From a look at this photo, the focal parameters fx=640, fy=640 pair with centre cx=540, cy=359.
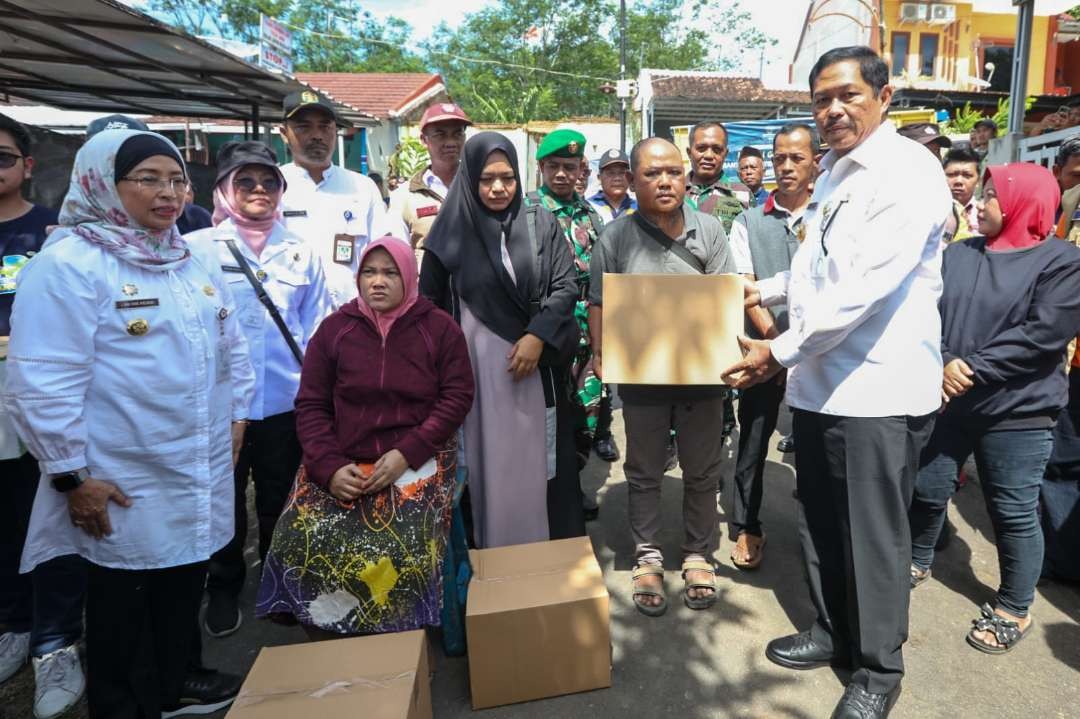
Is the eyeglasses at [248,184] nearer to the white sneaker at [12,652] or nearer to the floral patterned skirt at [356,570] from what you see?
the floral patterned skirt at [356,570]

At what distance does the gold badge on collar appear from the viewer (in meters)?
1.92

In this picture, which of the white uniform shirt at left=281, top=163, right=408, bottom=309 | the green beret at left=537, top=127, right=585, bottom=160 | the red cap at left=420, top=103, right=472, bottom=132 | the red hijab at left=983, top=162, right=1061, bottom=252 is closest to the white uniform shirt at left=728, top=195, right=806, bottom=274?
the red hijab at left=983, top=162, right=1061, bottom=252

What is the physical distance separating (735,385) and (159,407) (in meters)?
2.02

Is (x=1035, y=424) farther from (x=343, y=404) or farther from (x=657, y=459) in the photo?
(x=343, y=404)

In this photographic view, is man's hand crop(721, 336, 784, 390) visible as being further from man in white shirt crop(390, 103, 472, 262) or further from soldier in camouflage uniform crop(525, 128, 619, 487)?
man in white shirt crop(390, 103, 472, 262)

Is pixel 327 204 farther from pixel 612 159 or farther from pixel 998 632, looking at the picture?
pixel 998 632

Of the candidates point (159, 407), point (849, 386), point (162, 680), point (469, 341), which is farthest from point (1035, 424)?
point (162, 680)

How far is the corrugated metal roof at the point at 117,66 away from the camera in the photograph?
409 cm

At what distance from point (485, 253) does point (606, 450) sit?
2.37 meters

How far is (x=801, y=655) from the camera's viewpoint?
248 cm

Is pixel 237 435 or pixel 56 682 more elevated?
pixel 237 435

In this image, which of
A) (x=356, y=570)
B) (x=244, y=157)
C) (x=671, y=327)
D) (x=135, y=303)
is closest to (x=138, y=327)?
(x=135, y=303)

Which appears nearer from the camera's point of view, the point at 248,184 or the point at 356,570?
the point at 356,570

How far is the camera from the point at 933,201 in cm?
202
